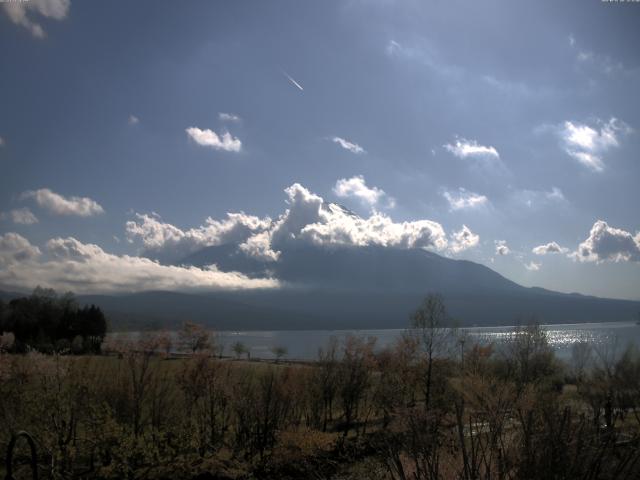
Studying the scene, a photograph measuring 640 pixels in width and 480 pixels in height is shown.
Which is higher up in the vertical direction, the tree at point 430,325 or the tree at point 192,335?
the tree at point 430,325

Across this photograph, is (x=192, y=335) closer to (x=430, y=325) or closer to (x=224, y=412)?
(x=430, y=325)

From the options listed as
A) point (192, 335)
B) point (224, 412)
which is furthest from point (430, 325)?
point (192, 335)

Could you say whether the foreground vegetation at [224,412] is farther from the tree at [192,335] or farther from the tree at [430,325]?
the tree at [192,335]

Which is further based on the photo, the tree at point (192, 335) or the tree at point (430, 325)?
the tree at point (192, 335)

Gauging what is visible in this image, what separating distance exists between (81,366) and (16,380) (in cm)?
360

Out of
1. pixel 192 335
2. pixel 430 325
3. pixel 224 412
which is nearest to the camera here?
pixel 224 412

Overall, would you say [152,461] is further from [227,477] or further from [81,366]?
[81,366]

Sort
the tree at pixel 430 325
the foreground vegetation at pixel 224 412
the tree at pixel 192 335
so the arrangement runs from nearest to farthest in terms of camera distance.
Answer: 1. the foreground vegetation at pixel 224 412
2. the tree at pixel 430 325
3. the tree at pixel 192 335

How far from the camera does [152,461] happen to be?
90.4 ft

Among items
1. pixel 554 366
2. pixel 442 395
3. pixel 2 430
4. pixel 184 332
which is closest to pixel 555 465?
pixel 2 430

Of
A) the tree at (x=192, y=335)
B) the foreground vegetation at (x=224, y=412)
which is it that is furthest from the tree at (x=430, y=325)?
the tree at (x=192, y=335)

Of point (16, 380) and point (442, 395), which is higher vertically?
point (16, 380)

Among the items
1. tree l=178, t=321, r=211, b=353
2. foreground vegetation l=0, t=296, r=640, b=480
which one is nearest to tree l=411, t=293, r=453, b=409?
foreground vegetation l=0, t=296, r=640, b=480

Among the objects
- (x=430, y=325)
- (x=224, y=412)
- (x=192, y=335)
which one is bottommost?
(x=224, y=412)
